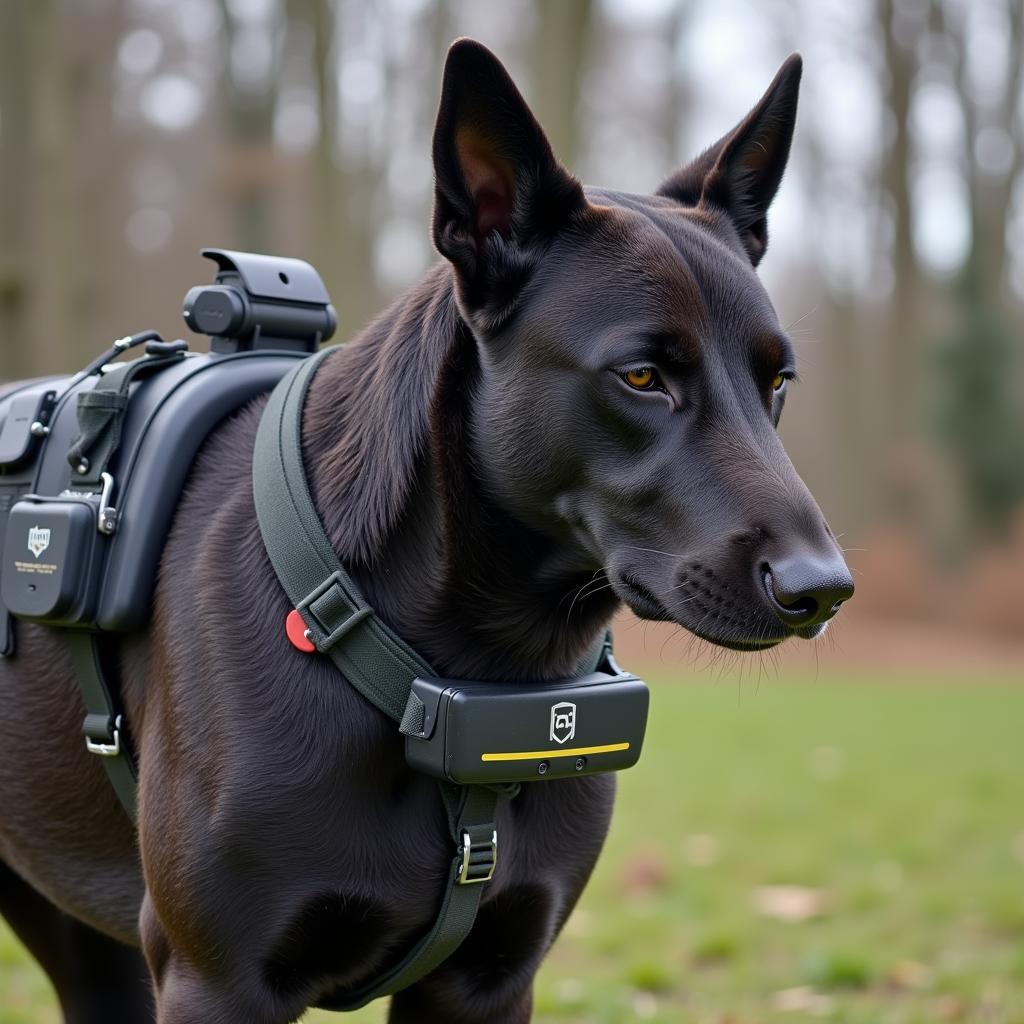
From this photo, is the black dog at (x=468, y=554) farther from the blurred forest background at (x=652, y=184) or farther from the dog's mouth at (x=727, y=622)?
the blurred forest background at (x=652, y=184)

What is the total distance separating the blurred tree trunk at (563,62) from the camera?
12.9 m

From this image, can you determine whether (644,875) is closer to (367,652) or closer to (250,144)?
(367,652)

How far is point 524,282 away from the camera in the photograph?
2.34m

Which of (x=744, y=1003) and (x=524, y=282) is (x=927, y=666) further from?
(x=524, y=282)

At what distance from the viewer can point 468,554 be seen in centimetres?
231

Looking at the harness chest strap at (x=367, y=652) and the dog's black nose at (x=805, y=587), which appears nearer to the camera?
the dog's black nose at (x=805, y=587)

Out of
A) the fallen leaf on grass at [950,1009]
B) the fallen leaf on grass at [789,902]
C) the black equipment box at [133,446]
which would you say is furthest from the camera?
the fallen leaf on grass at [789,902]

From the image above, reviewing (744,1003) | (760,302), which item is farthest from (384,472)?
(744,1003)

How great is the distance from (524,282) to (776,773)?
5.97m

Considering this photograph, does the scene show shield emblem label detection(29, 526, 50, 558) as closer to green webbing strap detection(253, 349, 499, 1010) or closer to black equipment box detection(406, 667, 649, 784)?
green webbing strap detection(253, 349, 499, 1010)

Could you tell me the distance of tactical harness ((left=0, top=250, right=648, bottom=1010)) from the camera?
7.48 feet

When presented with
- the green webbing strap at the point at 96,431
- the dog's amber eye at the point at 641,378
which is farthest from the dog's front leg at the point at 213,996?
the dog's amber eye at the point at 641,378

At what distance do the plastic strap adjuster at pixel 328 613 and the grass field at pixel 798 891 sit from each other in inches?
88.5

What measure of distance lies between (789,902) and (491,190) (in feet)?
12.4
